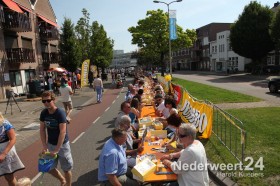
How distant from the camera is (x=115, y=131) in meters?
4.48

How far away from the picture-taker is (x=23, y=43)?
28.3 metres

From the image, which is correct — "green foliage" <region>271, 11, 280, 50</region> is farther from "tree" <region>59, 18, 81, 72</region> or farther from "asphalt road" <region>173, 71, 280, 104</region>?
"tree" <region>59, 18, 81, 72</region>

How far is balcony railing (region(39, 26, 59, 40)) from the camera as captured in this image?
3266 cm

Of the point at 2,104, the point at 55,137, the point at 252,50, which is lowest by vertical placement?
the point at 2,104

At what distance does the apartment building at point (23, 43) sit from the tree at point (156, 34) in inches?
545

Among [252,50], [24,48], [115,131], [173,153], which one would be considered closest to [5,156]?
[115,131]

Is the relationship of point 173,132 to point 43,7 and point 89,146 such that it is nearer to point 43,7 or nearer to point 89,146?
point 89,146

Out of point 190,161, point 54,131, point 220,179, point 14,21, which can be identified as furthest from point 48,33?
point 190,161

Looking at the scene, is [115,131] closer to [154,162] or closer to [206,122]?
[154,162]

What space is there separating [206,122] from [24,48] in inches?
950

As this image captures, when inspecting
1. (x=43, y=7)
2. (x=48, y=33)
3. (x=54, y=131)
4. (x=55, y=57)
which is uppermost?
(x=43, y=7)

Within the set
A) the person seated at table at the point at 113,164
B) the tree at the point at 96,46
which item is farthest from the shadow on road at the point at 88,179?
the tree at the point at 96,46

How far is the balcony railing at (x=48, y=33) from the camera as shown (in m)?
32.7

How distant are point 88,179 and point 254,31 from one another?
3980 cm
